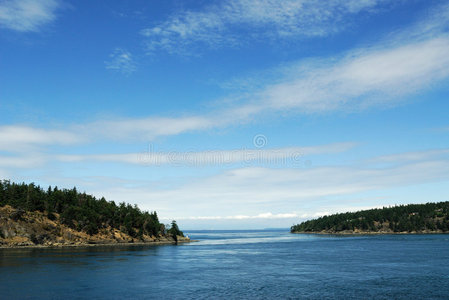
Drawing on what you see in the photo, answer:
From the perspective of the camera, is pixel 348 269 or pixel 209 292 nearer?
pixel 209 292

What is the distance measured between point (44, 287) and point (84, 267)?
1226 inches

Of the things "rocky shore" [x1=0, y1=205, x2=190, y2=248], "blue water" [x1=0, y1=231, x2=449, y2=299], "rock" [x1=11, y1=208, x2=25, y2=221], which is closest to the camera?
"blue water" [x1=0, y1=231, x2=449, y2=299]

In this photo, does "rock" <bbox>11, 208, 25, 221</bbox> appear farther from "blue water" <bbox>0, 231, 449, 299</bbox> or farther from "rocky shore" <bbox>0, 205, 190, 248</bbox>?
"blue water" <bbox>0, 231, 449, 299</bbox>

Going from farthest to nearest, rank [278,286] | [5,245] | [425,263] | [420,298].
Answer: [5,245], [425,263], [278,286], [420,298]

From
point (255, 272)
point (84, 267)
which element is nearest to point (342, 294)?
point (255, 272)

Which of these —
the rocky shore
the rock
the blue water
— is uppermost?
the rock

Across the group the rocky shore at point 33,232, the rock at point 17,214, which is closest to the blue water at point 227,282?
the rocky shore at point 33,232

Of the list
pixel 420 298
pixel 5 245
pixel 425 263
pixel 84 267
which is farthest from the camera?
pixel 5 245

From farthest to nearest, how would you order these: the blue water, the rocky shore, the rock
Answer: the rock < the rocky shore < the blue water

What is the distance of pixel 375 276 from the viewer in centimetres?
7725

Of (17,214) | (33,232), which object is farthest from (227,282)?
(17,214)

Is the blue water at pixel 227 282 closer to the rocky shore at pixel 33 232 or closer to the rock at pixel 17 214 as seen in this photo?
the rocky shore at pixel 33 232

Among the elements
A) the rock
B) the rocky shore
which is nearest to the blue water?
the rocky shore

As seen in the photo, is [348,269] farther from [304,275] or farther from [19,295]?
[19,295]
